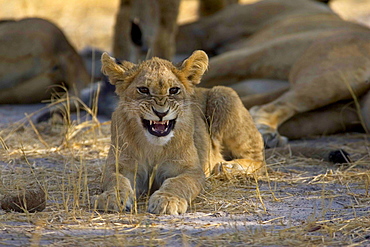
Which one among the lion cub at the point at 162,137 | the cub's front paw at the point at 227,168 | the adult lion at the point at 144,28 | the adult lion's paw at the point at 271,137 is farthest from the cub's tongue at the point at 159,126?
the adult lion at the point at 144,28

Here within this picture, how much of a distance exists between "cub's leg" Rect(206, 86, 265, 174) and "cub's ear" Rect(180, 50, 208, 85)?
0.42 metres

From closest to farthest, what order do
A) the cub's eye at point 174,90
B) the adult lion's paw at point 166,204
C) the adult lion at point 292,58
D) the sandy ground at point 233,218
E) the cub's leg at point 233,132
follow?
the sandy ground at point 233,218 → the adult lion's paw at point 166,204 → the cub's eye at point 174,90 → the cub's leg at point 233,132 → the adult lion at point 292,58

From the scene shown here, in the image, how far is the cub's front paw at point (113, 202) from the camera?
111 inches

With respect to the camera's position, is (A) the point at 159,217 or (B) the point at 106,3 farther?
(B) the point at 106,3

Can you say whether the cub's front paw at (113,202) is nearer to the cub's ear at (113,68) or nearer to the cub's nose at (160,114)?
the cub's nose at (160,114)

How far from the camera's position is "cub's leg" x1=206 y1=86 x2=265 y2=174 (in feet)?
12.1

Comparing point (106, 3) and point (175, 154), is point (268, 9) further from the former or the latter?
point (106, 3)

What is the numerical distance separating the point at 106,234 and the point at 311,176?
5.05 feet

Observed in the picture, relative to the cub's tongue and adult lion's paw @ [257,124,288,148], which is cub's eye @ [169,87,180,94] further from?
adult lion's paw @ [257,124,288,148]

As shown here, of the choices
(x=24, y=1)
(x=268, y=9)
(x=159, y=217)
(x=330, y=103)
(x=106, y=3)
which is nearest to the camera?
(x=159, y=217)

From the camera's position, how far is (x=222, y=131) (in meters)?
3.71

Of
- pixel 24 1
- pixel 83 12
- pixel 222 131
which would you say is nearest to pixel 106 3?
pixel 83 12

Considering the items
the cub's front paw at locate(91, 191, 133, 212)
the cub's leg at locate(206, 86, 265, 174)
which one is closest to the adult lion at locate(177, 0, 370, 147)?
the cub's leg at locate(206, 86, 265, 174)

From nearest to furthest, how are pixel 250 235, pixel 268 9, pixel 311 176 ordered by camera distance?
1. pixel 250 235
2. pixel 311 176
3. pixel 268 9
